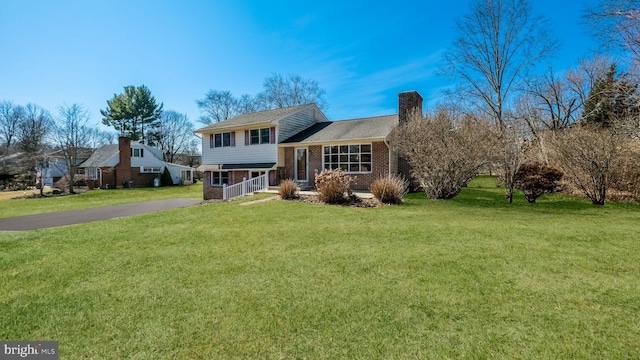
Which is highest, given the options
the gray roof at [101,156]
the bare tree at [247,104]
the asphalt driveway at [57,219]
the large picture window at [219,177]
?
the bare tree at [247,104]

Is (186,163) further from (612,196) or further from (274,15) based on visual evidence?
(612,196)

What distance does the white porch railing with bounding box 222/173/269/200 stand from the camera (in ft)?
53.9

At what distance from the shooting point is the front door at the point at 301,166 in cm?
1730

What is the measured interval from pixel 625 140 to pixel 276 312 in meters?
14.2

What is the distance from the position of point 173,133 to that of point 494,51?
155ft

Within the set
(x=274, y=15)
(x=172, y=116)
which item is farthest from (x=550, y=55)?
(x=172, y=116)

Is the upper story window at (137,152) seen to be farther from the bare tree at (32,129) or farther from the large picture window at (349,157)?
the large picture window at (349,157)

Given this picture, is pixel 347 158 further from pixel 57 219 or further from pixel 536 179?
pixel 57 219

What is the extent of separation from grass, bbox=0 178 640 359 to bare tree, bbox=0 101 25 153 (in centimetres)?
4910

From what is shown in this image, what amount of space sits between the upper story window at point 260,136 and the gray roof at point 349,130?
0.95m

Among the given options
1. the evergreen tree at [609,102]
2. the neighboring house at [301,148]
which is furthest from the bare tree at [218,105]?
the evergreen tree at [609,102]

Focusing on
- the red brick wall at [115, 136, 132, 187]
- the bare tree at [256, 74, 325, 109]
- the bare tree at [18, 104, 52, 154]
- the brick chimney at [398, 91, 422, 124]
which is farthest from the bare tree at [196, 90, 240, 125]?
the brick chimney at [398, 91, 422, 124]

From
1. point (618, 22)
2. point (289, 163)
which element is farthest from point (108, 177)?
point (618, 22)

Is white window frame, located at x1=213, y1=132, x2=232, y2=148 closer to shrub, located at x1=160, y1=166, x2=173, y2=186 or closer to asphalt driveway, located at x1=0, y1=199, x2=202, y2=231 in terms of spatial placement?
asphalt driveway, located at x1=0, y1=199, x2=202, y2=231
